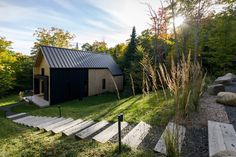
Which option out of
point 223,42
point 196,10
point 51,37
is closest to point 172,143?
point 196,10

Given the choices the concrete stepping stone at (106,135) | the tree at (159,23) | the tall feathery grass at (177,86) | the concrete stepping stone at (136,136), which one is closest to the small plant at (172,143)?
the tall feathery grass at (177,86)

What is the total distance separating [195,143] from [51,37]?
23.3 m

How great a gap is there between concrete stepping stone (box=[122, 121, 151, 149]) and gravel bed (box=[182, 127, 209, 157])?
2.24 feet

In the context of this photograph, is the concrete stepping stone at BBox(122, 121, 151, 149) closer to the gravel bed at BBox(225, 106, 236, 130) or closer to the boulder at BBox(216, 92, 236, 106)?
the gravel bed at BBox(225, 106, 236, 130)

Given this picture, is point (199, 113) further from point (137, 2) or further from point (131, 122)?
point (137, 2)

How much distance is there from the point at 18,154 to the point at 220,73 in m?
12.6

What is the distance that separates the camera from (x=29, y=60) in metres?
18.2

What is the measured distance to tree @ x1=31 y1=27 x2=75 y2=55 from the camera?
21641 mm

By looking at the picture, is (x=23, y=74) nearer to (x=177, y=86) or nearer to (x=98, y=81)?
(x=98, y=81)

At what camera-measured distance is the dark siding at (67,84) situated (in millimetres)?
11055

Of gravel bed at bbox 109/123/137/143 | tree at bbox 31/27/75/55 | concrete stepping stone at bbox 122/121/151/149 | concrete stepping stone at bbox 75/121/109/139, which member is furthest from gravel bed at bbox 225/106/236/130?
tree at bbox 31/27/75/55

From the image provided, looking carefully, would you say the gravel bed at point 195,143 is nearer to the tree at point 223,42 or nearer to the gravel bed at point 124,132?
the gravel bed at point 124,132

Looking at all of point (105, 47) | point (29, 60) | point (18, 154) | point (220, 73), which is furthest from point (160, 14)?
point (105, 47)

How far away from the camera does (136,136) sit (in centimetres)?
284
